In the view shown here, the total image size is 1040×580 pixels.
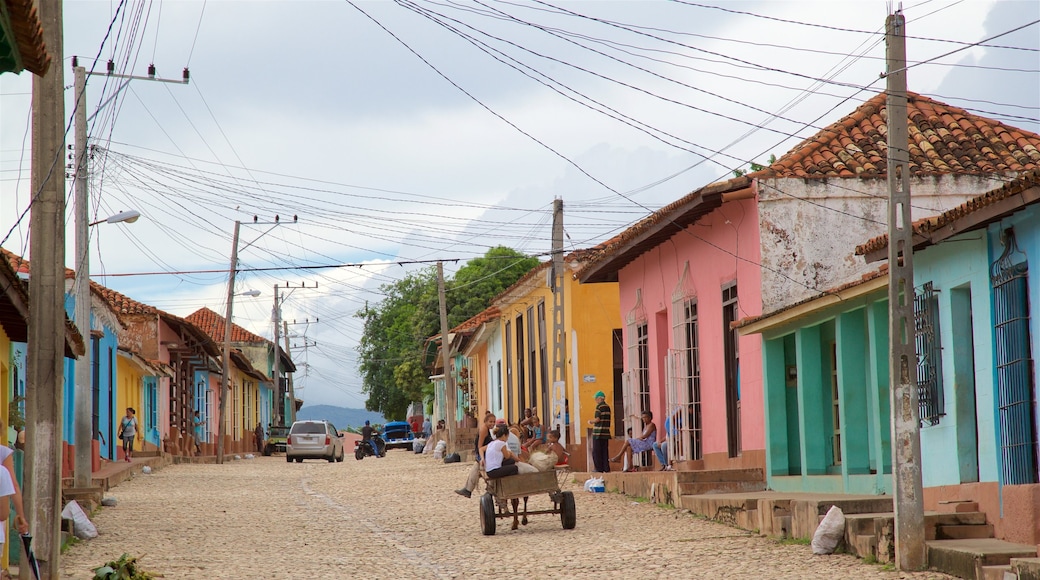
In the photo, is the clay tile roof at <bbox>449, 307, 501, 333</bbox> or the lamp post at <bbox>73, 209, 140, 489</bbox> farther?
the clay tile roof at <bbox>449, 307, 501, 333</bbox>

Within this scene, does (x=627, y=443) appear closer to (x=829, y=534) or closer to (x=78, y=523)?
(x=78, y=523)

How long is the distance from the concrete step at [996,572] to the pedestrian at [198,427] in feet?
126

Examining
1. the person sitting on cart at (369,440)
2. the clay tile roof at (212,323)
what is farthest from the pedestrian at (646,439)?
the clay tile roof at (212,323)

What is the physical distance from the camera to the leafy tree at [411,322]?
64125 mm

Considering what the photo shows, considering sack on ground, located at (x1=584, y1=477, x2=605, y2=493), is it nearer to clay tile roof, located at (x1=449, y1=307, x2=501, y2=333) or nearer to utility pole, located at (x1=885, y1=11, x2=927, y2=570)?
utility pole, located at (x1=885, y1=11, x2=927, y2=570)

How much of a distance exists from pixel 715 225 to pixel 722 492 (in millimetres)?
4440

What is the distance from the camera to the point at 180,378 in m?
43.2

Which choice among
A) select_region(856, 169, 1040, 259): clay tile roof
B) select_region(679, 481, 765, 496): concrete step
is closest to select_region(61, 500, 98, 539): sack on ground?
select_region(679, 481, 765, 496): concrete step

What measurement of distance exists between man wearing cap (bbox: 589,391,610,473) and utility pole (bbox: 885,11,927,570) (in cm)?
1199

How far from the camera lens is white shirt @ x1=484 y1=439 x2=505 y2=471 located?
14.9m

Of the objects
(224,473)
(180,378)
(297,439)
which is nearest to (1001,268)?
(224,473)

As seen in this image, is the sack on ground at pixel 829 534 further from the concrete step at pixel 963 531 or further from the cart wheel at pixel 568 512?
the cart wheel at pixel 568 512

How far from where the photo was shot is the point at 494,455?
49.1 feet

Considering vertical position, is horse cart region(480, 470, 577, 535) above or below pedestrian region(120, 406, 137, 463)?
below
